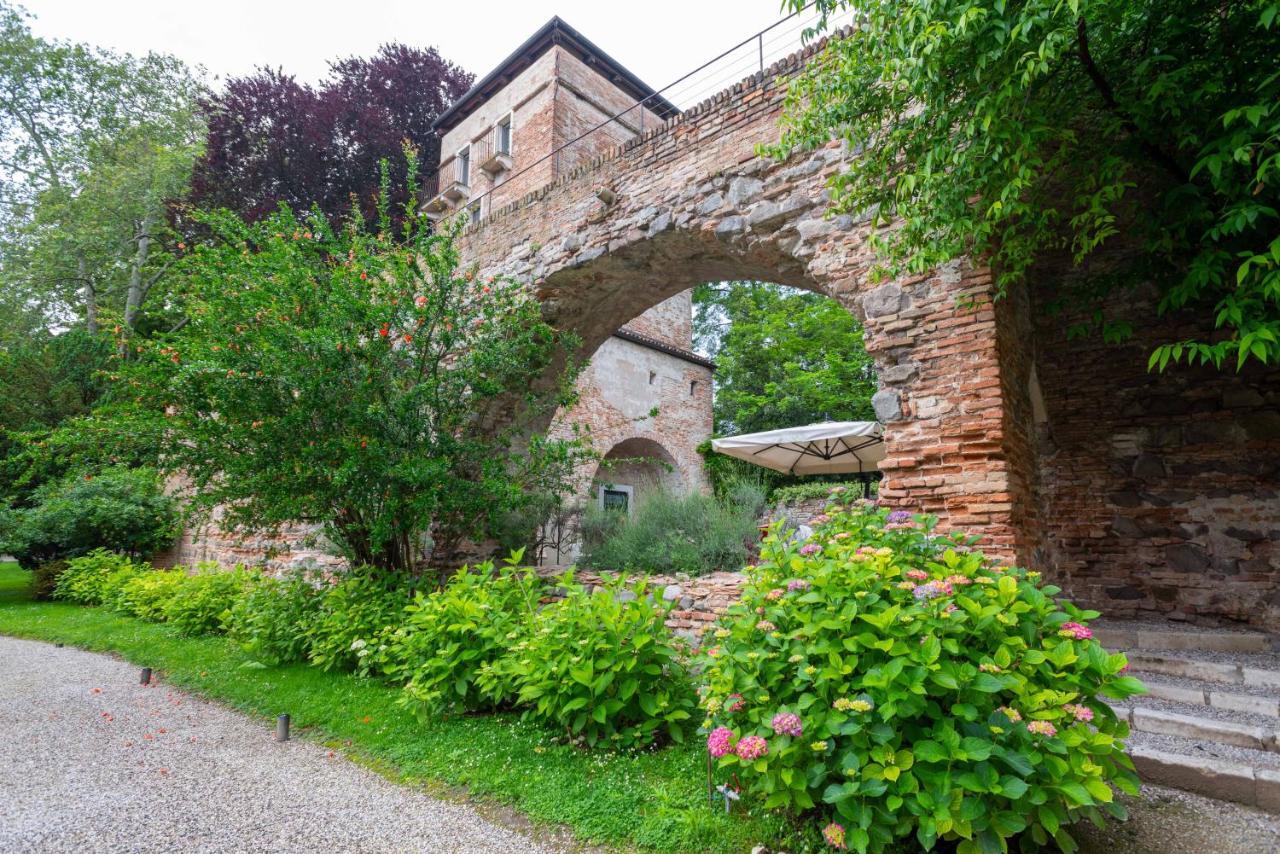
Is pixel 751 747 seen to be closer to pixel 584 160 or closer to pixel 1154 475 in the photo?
pixel 1154 475

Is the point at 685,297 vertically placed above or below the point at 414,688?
above

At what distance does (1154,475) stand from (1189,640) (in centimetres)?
145

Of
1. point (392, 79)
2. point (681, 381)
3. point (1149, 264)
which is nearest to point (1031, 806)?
point (1149, 264)

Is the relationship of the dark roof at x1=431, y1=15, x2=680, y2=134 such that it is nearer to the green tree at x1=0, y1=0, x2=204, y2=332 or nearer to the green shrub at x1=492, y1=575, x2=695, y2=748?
the green tree at x1=0, y1=0, x2=204, y2=332

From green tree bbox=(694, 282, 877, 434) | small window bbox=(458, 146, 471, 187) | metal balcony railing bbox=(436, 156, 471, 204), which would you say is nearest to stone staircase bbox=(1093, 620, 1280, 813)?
green tree bbox=(694, 282, 877, 434)

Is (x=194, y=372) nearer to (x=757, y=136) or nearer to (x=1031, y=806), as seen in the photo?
(x=757, y=136)

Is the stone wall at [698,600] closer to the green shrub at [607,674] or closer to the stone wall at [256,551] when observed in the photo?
the green shrub at [607,674]

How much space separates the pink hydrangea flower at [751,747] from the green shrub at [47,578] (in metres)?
12.9

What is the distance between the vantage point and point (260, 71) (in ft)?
58.5

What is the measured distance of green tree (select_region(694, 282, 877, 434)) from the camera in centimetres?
1486

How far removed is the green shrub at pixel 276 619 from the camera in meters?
5.25

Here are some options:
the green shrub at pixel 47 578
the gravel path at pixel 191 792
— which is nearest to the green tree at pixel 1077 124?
the gravel path at pixel 191 792

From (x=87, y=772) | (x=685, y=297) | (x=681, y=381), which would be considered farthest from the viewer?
(x=685, y=297)

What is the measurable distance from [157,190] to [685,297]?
43.9 feet
